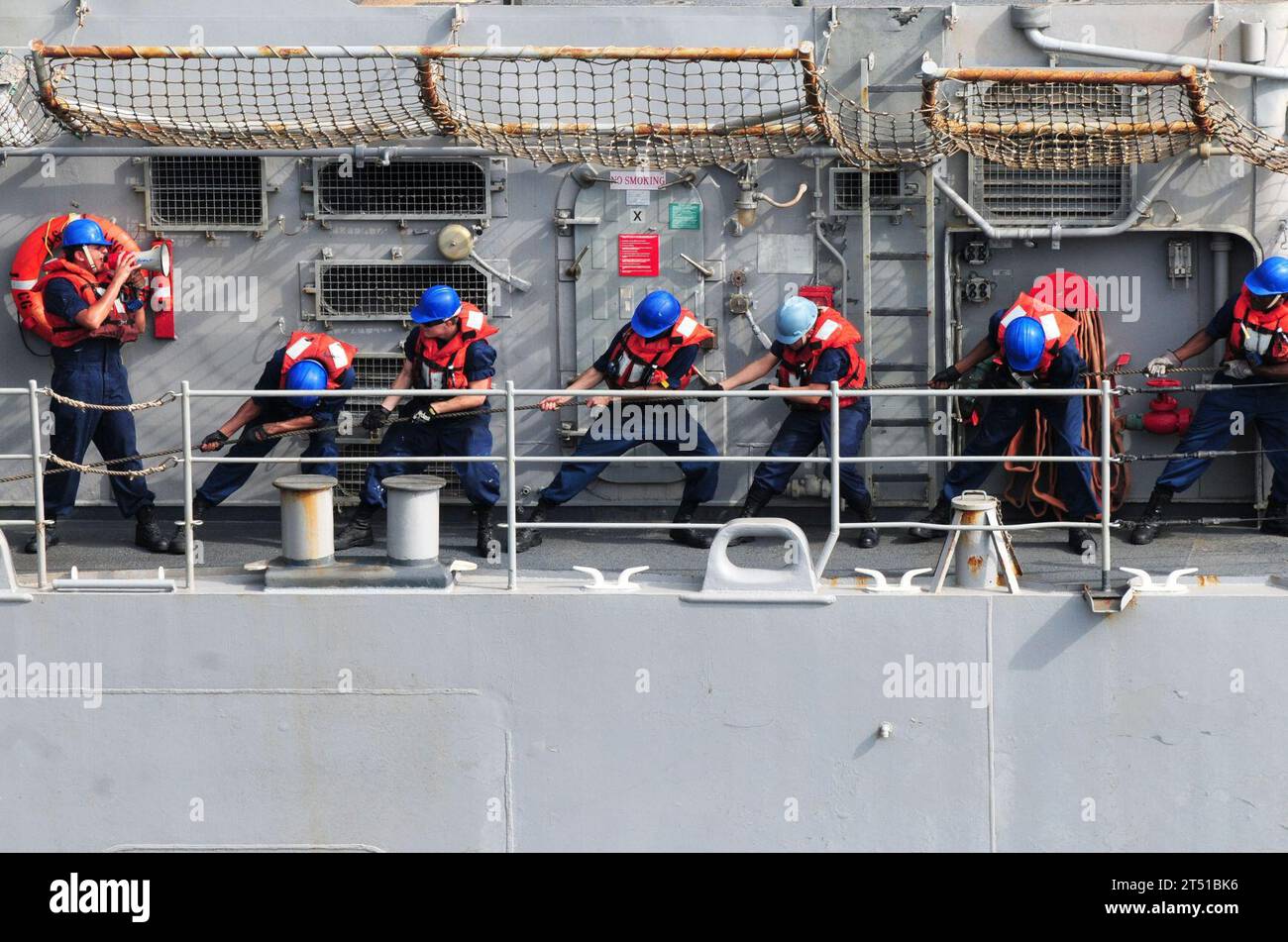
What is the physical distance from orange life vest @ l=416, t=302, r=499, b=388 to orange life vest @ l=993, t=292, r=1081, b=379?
2.50m

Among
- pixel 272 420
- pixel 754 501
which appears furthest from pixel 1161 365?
pixel 272 420

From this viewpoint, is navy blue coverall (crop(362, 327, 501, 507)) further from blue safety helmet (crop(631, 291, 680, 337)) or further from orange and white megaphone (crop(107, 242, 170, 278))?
orange and white megaphone (crop(107, 242, 170, 278))

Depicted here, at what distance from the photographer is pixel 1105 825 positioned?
6.96m

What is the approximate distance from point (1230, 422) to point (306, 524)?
4.48 m

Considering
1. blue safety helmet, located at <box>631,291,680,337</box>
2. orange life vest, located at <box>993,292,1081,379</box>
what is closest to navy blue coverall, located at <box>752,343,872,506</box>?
blue safety helmet, located at <box>631,291,680,337</box>

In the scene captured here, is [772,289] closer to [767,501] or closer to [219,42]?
[767,501]

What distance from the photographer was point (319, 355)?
8531 mm

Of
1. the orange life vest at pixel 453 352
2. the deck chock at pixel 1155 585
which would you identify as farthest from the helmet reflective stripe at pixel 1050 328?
the orange life vest at pixel 453 352

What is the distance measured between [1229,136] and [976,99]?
4.01 feet

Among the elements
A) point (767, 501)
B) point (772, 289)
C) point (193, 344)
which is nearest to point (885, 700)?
point (767, 501)

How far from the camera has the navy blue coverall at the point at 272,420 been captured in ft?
28.1

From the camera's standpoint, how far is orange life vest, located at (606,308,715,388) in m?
8.52

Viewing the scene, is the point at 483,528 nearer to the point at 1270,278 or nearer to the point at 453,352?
the point at 453,352

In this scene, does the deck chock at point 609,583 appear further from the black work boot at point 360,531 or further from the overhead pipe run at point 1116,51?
the overhead pipe run at point 1116,51
